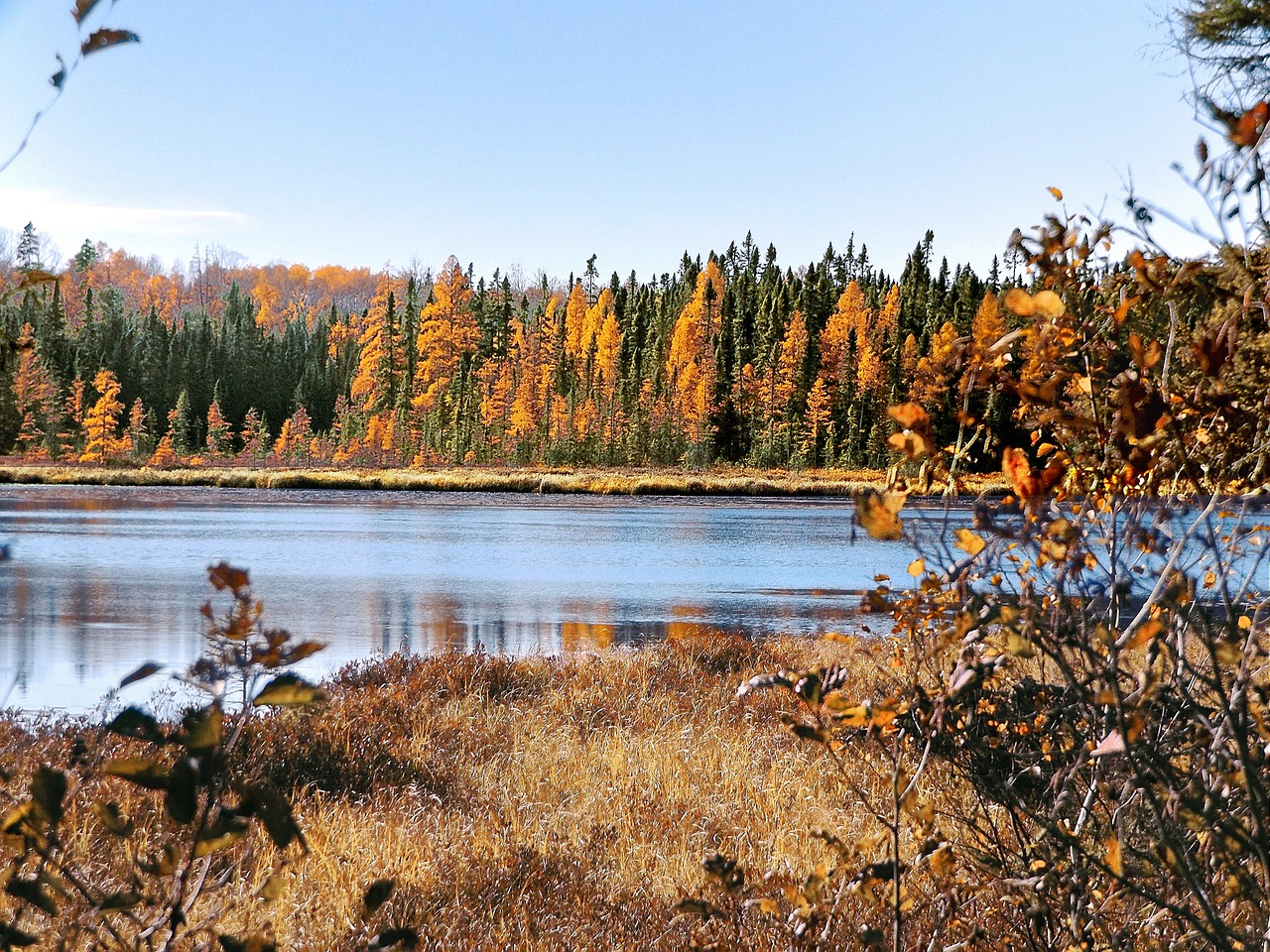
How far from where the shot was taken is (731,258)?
107 metres

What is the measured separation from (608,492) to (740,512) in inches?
544

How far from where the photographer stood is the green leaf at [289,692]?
5.31ft

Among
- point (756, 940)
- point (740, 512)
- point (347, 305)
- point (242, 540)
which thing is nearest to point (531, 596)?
point (242, 540)

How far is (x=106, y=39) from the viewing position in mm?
1678

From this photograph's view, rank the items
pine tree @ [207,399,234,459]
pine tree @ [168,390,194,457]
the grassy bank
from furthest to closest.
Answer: pine tree @ [207,399,234,459] → pine tree @ [168,390,194,457] → the grassy bank

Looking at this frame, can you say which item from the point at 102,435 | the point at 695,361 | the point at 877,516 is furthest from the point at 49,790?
the point at 102,435

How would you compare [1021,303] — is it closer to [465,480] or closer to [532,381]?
[465,480]

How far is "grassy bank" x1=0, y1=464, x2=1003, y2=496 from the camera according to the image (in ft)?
180

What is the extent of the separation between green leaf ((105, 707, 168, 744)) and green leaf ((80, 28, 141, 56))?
1.06m

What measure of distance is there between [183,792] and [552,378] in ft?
247

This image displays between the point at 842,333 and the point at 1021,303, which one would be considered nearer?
the point at 1021,303

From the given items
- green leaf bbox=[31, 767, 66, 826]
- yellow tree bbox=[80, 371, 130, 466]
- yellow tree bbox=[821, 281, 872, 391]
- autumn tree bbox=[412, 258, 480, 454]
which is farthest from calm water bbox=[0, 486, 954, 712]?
yellow tree bbox=[821, 281, 872, 391]

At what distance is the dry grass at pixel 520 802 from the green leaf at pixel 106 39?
5.08 ft

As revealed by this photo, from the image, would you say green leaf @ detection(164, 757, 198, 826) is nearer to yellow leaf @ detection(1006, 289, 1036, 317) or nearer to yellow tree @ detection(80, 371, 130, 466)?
yellow leaf @ detection(1006, 289, 1036, 317)
